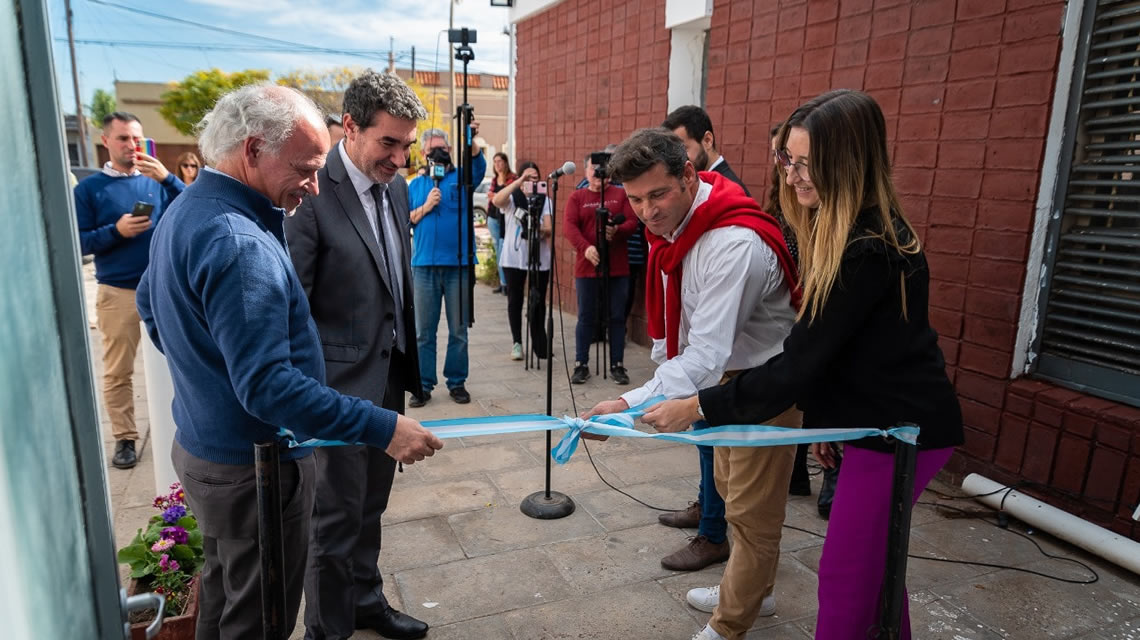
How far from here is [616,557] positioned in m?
3.31

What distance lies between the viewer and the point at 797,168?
205cm

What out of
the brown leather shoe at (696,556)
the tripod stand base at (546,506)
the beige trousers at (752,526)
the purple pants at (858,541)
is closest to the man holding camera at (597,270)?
the tripod stand base at (546,506)

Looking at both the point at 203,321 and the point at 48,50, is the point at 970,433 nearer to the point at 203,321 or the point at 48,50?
the point at 203,321

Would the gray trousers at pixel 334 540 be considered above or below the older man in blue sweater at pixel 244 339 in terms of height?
below

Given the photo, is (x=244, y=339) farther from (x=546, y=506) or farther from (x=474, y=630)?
(x=546, y=506)

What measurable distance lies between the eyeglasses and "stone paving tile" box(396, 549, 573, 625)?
1.93 m

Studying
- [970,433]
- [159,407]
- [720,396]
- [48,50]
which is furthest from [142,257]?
[970,433]

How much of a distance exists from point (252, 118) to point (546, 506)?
259 cm

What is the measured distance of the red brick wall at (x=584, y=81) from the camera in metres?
6.91

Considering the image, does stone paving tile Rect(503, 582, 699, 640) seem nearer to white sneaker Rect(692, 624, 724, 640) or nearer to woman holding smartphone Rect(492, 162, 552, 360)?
white sneaker Rect(692, 624, 724, 640)

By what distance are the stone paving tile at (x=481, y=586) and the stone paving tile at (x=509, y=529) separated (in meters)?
0.10

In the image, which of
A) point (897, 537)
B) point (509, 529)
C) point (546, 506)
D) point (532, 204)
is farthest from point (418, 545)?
point (532, 204)

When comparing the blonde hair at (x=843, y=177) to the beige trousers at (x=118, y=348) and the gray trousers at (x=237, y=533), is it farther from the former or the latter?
the beige trousers at (x=118, y=348)

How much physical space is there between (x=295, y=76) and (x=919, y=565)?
114 feet
